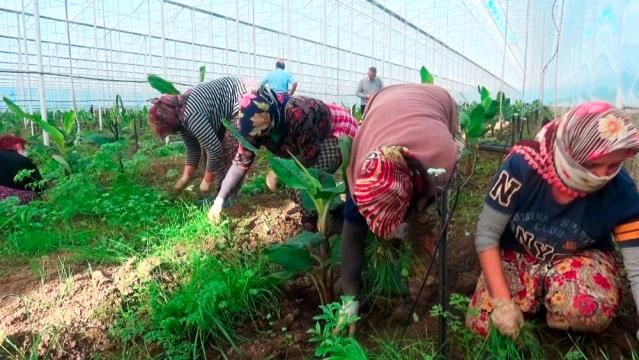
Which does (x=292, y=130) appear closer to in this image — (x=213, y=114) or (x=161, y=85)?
(x=213, y=114)

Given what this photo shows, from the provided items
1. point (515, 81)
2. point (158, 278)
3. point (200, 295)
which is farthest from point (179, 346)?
point (515, 81)

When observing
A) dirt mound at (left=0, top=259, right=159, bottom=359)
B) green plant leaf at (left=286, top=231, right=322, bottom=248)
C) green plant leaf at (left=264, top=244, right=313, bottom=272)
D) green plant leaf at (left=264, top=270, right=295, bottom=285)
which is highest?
green plant leaf at (left=286, top=231, right=322, bottom=248)

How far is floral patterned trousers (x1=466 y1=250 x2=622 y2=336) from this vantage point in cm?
133

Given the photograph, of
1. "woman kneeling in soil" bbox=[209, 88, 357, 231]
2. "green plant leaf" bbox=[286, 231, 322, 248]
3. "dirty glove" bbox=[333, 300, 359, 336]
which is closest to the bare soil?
"dirty glove" bbox=[333, 300, 359, 336]

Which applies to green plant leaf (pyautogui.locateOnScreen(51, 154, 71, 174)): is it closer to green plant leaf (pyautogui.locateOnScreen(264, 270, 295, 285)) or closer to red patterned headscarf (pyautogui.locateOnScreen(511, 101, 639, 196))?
green plant leaf (pyautogui.locateOnScreen(264, 270, 295, 285))

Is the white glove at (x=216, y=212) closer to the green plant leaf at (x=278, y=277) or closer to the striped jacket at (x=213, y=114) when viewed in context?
the striped jacket at (x=213, y=114)

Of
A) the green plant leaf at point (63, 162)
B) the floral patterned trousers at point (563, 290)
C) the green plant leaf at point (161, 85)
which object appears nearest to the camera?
the floral patterned trousers at point (563, 290)

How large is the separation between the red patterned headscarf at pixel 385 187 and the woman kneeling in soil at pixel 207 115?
60.4 inches

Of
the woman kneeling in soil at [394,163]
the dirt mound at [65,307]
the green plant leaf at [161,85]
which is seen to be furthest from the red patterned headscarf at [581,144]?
the green plant leaf at [161,85]

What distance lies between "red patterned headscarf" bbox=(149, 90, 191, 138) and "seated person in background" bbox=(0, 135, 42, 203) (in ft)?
3.08

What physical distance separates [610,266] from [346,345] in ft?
2.73

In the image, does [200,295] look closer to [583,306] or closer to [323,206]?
[323,206]

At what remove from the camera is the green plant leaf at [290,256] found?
1.65 meters

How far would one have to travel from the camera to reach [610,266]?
1.42 meters
